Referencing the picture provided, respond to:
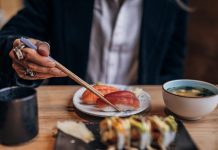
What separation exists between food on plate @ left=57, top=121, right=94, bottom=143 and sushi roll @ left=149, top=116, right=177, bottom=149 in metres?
0.14

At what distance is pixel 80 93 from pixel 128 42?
1.60ft

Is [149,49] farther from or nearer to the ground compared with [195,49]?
farther from the ground

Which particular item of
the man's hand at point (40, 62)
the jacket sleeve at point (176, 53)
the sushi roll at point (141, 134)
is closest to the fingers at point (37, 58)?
the man's hand at point (40, 62)

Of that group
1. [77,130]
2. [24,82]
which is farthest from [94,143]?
[24,82]

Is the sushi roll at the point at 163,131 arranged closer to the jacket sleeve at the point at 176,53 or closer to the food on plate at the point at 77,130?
the food on plate at the point at 77,130

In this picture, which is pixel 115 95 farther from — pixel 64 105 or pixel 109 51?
pixel 109 51

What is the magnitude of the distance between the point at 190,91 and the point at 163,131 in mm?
246

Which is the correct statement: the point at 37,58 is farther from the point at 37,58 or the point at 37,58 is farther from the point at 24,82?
the point at 24,82

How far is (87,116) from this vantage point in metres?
0.88

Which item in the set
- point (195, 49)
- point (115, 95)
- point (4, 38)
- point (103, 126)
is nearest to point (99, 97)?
point (115, 95)

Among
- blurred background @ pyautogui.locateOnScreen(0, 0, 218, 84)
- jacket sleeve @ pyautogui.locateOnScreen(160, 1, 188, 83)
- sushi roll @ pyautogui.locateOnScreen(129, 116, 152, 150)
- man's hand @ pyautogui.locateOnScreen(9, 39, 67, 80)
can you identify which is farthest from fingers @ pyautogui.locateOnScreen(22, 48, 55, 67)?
blurred background @ pyautogui.locateOnScreen(0, 0, 218, 84)

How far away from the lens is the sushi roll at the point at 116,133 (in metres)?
0.68

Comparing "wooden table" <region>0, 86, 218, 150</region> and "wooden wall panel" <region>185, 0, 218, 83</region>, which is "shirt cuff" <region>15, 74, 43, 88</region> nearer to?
"wooden table" <region>0, 86, 218, 150</region>

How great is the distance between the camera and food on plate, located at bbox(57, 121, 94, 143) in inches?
29.4
